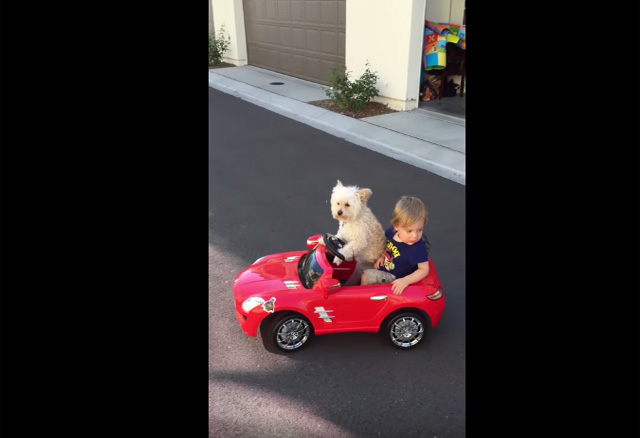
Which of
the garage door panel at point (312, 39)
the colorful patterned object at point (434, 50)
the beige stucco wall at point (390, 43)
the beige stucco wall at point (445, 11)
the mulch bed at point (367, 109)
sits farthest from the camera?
the garage door panel at point (312, 39)

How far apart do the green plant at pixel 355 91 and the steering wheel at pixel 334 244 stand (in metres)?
6.78

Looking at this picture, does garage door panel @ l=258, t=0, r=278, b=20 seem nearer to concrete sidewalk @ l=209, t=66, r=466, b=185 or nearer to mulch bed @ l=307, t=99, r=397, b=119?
concrete sidewalk @ l=209, t=66, r=466, b=185

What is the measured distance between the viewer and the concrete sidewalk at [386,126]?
721 centimetres

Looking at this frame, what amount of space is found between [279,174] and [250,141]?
196 cm

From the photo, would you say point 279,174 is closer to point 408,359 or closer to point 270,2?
point 408,359

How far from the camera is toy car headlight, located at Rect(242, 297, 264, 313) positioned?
10.5 feet

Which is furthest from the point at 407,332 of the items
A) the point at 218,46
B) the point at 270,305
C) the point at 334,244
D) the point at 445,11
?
the point at 218,46

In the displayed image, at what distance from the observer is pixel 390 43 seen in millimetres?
9562

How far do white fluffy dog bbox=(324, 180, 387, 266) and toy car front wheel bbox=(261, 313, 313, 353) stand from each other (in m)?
0.50

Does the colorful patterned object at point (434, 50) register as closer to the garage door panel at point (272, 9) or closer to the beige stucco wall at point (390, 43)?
the beige stucco wall at point (390, 43)

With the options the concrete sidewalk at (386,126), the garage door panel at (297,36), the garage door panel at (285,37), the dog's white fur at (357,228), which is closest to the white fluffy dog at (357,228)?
the dog's white fur at (357,228)

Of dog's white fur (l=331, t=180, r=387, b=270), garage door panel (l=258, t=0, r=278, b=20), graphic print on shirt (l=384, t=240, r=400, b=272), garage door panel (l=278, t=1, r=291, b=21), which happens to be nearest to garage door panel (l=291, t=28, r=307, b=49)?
garage door panel (l=278, t=1, r=291, b=21)

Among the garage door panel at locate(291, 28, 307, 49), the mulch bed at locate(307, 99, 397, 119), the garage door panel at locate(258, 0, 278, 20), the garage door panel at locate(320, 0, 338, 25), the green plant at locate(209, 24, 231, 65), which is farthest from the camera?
the green plant at locate(209, 24, 231, 65)
